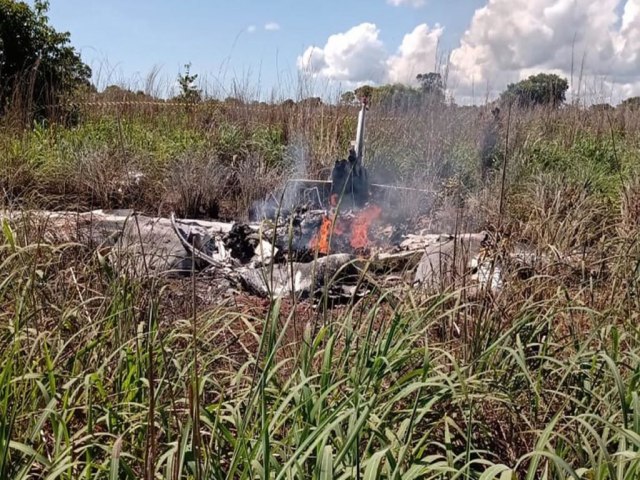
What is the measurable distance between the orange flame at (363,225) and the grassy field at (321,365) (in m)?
0.59

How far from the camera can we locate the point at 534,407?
1.76m

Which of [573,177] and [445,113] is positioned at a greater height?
[445,113]

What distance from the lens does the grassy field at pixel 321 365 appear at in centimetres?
141

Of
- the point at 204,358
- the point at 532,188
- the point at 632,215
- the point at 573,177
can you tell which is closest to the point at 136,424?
the point at 204,358

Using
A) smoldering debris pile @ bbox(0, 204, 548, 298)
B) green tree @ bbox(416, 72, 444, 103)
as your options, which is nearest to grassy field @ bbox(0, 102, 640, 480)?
smoldering debris pile @ bbox(0, 204, 548, 298)

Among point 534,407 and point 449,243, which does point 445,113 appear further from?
point 534,407

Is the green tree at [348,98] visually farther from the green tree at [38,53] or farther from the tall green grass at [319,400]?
the tall green grass at [319,400]

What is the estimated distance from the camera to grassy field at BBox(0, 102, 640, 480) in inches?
55.6

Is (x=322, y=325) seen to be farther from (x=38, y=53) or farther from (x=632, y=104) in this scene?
(x=632, y=104)

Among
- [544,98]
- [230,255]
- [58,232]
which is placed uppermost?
[544,98]

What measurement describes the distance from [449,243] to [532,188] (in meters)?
1.75

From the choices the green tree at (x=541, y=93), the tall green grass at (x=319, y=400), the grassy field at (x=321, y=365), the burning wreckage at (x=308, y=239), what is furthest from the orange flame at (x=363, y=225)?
the green tree at (x=541, y=93)

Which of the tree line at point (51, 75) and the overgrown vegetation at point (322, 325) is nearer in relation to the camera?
the overgrown vegetation at point (322, 325)

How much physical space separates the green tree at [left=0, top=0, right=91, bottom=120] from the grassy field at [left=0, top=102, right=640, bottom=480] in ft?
11.5
